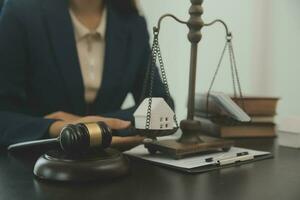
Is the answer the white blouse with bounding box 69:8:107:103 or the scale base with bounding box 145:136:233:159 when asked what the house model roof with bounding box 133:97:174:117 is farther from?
the white blouse with bounding box 69:8:107:103

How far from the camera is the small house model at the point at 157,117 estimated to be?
2.39ft

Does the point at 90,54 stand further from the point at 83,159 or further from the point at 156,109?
the point at 83,159

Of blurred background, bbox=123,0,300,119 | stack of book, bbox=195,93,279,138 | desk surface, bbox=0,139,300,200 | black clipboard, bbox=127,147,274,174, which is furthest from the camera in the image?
blurred background, bbox=123,0,300,119

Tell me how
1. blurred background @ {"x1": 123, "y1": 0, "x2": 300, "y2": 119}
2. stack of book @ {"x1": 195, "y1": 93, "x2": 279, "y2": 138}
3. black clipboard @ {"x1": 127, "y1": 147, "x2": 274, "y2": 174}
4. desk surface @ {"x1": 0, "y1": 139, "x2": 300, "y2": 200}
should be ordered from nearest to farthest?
desk surface @ {"x1": 0, "y1": 139, "x2": 300, "y2": 200}
black clipboard @ {"x1": 127, "y1": 147, "x2": 274, "y2": 174}
stack of book @ {"x1": 195, "y1": 93, "x2": 279, "y2": 138}
blurred background @ {"x1": 123, "y1": 0, "x2": 300, "y2": 119}

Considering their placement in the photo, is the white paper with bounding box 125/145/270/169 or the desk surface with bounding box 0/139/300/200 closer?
the desk surface with bounding box 0/139/300/200

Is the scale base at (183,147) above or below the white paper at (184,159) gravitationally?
above

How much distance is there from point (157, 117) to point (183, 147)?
7 cm

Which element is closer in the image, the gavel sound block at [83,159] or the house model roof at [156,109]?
the gavel sound block at [83,159]

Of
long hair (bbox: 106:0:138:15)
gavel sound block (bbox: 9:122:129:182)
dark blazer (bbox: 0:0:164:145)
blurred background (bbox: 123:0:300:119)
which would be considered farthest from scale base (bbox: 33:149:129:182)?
blurred background (bbox: 123:0:300:119)

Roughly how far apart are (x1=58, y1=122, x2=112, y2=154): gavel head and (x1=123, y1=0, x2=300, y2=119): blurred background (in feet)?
3.17

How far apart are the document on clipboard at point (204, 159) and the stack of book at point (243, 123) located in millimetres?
222

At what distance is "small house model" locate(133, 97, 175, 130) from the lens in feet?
2.39

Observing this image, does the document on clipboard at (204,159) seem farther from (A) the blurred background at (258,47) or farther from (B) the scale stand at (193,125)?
(A) the blurred background at (258,47)

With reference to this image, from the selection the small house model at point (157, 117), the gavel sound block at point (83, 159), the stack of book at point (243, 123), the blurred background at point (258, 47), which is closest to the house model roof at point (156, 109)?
the small house model at point (157, 117)
